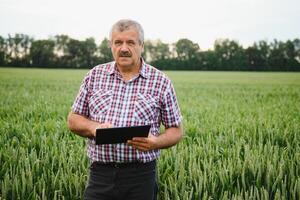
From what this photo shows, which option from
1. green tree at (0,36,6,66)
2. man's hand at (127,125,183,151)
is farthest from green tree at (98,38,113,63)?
man's hand at (127,125,183,151)

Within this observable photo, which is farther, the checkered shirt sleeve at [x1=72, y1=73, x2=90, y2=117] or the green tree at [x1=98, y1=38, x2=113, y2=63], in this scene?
the green tree at [x1=98, y1=38, x2=113, y2=63]

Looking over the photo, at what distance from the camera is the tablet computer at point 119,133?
209cm

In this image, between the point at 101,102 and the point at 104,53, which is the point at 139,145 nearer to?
the point at 101,102

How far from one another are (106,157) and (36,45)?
312 ft

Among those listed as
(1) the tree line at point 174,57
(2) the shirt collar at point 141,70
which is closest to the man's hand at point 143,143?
(2) the shirt collar at point 141,70

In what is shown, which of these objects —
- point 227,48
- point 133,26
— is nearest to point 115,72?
point 133,26

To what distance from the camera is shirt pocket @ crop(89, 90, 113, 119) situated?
249cm

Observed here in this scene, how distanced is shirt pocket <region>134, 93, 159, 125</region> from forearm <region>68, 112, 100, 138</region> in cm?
28

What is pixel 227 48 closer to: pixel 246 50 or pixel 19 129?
pixel 246 50

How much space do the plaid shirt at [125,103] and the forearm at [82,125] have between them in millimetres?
58

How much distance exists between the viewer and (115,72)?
2525mm

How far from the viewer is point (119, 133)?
6.98ft

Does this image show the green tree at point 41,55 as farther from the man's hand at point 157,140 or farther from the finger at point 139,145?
the finger at point 139,145

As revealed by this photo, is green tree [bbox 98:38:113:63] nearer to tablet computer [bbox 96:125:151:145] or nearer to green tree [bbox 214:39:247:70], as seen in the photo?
green tree [bbox 214:39:247:70]
